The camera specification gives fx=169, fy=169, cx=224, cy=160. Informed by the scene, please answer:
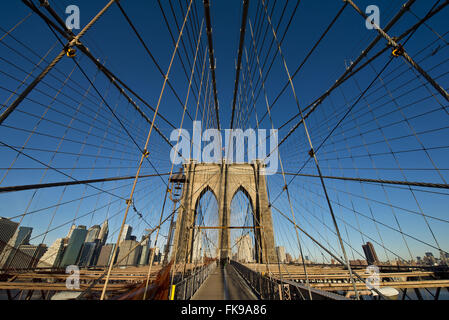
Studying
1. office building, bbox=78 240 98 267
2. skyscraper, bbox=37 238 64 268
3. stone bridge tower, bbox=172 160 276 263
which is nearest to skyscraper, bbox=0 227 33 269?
skyscraper, bbox=37 238 64 268

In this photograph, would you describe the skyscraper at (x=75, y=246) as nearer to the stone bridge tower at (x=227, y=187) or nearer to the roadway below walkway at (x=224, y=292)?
the stone bridge tower at (x=227, y=187)

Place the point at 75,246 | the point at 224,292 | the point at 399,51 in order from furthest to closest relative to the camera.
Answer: the point at 75,246 → the point at 224,292 → the point at 399,51

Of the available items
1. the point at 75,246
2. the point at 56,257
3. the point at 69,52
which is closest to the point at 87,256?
the point at 56,257

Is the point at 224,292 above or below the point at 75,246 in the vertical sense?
below

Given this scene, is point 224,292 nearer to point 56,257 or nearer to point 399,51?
point 399,51

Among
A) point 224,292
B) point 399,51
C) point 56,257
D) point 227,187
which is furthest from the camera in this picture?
point 227,187

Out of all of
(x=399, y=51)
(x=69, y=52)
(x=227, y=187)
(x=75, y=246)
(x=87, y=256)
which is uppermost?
(x=227, y=187)

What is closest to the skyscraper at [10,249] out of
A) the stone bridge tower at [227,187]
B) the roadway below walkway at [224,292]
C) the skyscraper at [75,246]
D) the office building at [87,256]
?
the office building at [87,256]

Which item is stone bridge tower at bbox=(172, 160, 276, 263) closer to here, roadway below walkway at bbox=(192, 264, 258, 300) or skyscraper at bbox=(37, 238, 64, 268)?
skyscraper at bbox=(37, 238, 64, 268)

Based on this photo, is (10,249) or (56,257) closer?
(10,249)
